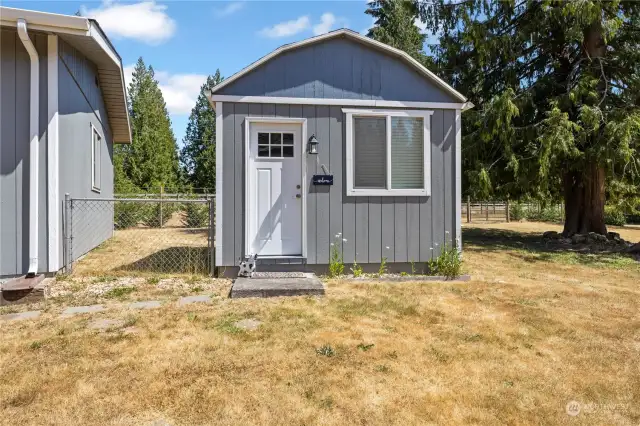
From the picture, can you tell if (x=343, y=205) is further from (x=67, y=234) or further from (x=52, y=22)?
(x=52, y=22)

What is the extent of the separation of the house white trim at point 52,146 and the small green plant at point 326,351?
387 centimetres

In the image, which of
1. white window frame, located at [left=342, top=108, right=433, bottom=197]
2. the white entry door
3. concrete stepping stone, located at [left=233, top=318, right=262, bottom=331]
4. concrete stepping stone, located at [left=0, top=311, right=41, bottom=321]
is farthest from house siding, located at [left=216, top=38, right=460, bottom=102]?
concrete stepping stone, located at [left=0, top=311, right=41, bottom=321]

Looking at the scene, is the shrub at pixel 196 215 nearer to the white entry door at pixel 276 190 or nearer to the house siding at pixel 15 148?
the white entry door at pixel 276 190

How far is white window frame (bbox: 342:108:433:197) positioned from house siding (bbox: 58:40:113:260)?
148 inches

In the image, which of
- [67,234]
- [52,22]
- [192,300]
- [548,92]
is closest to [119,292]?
[192,300]

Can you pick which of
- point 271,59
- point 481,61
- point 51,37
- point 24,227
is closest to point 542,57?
point 481,61

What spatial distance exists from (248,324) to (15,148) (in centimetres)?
376

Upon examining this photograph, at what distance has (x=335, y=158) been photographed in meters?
5.80

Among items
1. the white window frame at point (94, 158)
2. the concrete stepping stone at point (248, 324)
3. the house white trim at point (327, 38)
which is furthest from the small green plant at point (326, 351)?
the white window frame at point (94, 158)

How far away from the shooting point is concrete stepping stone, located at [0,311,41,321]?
3891mm

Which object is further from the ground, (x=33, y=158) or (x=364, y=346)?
(x=33, y=158)

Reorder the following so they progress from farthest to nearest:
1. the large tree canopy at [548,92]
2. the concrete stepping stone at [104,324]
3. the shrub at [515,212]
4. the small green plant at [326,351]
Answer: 1. the shrub at [515,212]
2. the large tree canopy at [548,92]
3. the concrete stepping stone at [104,324]
4. the small green plant at [326,351]

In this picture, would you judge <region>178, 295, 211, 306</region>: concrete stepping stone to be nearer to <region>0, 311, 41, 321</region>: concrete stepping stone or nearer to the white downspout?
<region>0, 311, 41, 321</region>: concrete stepping stone

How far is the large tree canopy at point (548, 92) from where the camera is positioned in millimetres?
8820
